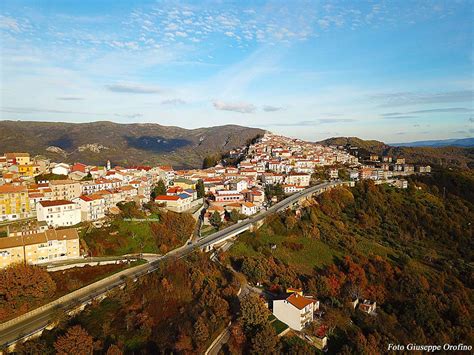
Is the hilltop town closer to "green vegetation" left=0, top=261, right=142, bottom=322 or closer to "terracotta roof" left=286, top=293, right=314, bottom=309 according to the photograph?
"green vegetation" left=0, top=261, right=142, bottom=322

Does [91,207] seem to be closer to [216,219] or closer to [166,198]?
[166,198]

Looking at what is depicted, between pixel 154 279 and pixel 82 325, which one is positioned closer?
pixel 82 325

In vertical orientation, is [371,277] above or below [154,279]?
below

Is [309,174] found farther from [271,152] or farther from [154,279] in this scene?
[154,279]

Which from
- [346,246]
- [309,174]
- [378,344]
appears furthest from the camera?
[309,174]

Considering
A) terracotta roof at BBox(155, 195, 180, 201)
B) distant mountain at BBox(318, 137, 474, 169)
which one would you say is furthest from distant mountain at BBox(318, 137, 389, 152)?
terracotta roof at BBox(155, 195, 180, 201)

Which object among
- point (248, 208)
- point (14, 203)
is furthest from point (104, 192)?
point (248, 208)

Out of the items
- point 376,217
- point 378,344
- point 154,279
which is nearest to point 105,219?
point 154,279
